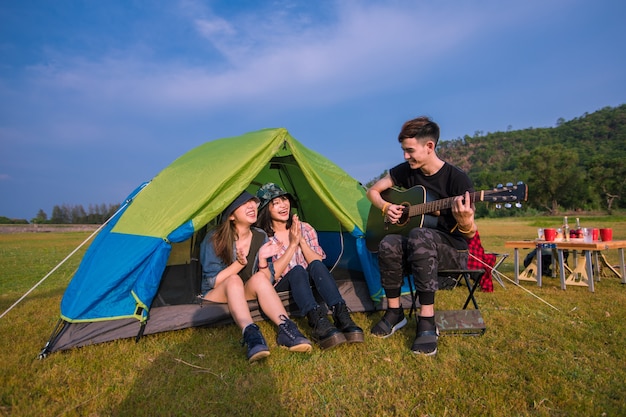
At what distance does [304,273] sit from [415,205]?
3.99 feet

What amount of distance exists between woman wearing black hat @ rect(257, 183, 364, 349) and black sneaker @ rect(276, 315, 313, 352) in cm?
16

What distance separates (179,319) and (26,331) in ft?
5.34

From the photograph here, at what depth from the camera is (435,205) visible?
3.54 m

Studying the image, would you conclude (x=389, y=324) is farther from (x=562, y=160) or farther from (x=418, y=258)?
(x=562, y=160)

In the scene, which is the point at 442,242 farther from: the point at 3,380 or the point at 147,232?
the point at 3,380

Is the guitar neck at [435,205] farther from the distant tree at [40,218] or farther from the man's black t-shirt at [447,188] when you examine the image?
the distant tree at [40,218]

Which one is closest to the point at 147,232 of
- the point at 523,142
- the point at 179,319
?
the point at 179,319

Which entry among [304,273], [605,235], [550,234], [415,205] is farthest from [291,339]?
[605,235]

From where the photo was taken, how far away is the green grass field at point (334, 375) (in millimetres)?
2389

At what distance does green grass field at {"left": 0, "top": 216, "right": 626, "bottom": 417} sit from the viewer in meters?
2.39

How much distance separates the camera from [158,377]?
2.83 metres

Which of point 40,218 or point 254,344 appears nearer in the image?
point 254,344

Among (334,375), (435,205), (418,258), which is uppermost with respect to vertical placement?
(435,205)

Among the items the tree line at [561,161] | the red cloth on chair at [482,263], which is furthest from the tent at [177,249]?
the tree line at [561,161]
